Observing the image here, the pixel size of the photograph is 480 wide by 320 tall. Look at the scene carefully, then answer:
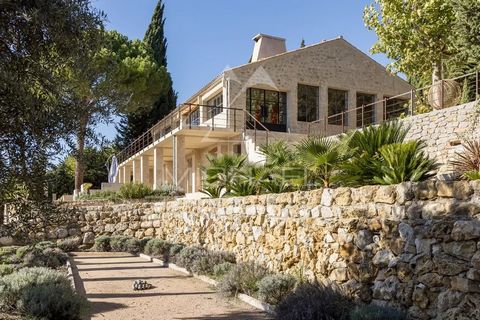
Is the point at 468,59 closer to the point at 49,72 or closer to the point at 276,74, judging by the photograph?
the point at 276,74

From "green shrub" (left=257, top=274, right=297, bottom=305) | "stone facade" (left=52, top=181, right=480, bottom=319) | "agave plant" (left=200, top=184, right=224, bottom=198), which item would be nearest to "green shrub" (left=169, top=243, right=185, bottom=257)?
"agave plant" (left=200, top=184, right=224, bottom=198)

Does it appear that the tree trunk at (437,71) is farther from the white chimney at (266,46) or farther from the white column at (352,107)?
the white chimney at (266,46)

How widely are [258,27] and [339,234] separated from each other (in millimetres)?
22228

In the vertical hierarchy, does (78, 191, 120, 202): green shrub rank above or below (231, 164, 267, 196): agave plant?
below

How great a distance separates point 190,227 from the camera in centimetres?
1332

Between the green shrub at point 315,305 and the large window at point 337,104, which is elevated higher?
the large window at point 337,104

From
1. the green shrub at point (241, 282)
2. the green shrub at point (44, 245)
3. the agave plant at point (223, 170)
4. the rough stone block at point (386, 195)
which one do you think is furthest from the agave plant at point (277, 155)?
the green shrub at point (44, 245)

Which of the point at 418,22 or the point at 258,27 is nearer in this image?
the point at 418,22

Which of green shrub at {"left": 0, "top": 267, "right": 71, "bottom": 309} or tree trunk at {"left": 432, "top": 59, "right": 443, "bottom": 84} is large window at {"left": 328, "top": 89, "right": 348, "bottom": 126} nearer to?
tree trunk at {"left": 432, "top": 59, "right": 443, "bottom": 84}

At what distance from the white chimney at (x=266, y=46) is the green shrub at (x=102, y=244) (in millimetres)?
14203

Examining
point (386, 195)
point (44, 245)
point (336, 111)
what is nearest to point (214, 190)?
point (44, 245)

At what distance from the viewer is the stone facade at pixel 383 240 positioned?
188 inches

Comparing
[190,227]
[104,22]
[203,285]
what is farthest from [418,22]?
[104,22]

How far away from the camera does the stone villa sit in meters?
21.0
